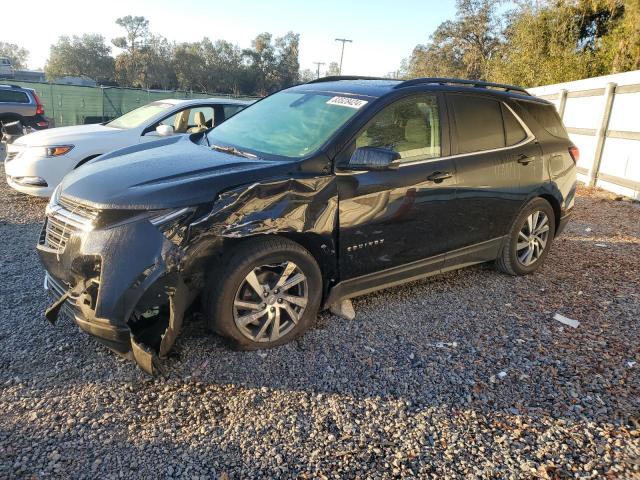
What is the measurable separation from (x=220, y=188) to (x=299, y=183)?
1.78 feet

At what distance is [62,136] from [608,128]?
10045 millimetres

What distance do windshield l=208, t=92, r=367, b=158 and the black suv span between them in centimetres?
2

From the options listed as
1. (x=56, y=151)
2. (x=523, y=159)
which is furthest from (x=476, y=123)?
(x=56, y=151)

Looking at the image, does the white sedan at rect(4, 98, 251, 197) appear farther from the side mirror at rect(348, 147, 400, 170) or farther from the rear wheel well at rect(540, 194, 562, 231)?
the rear wheel well at rect(540, 194, 562, 231)

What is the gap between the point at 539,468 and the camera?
2.45 meters

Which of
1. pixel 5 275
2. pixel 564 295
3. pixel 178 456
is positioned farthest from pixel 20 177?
pixel 564 295

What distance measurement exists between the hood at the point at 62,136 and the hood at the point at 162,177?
374 cm

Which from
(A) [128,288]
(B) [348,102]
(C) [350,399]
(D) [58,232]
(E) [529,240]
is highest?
(B) [348,102]

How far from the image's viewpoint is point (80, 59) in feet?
257

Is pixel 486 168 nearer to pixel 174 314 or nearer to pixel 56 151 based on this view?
pixel 174 314

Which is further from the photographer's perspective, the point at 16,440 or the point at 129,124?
the point at 129,124

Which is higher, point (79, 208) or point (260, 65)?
point (260, 65)

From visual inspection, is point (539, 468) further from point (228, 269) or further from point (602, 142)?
point (602, 142)

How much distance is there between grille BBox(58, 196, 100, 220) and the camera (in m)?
2.92
